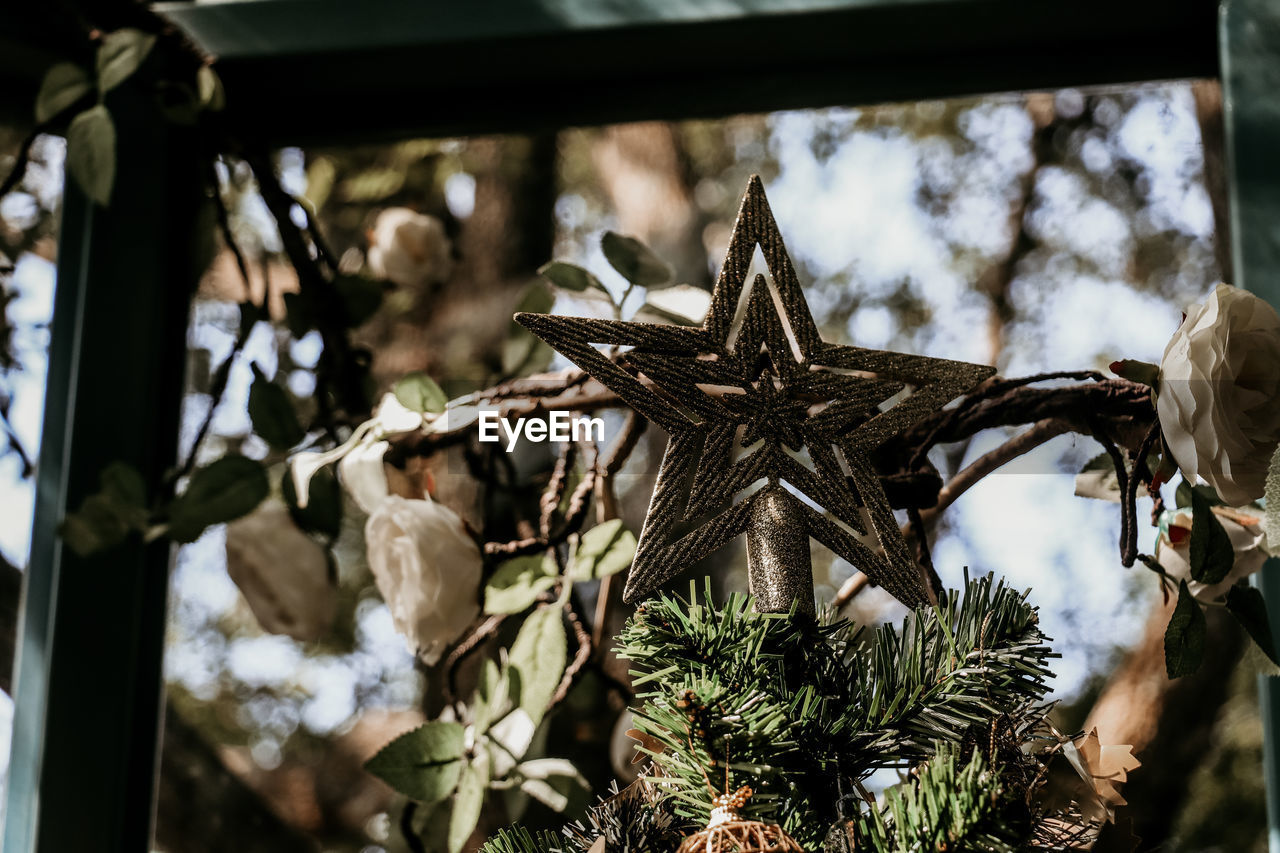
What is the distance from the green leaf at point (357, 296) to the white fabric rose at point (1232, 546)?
0.51 meters

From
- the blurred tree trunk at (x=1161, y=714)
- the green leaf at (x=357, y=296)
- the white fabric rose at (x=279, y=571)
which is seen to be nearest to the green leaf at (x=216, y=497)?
the white fabric rose at (x=279, y=571)

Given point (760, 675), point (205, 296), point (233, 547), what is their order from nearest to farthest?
point (760, 675), point (233, 547), point (205, 296)

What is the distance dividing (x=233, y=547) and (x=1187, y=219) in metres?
0.62

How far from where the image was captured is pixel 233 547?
1.74ft

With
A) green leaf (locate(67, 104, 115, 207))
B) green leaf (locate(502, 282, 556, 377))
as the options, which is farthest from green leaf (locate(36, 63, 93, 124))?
green leaf (locate(502, 282, 556, 377))

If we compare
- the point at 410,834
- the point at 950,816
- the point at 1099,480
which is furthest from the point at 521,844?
the point at 1099,480

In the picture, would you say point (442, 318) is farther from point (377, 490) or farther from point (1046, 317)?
point (1046, 317)

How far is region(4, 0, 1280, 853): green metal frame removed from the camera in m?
0.53

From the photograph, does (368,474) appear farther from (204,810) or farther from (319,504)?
(204,810)

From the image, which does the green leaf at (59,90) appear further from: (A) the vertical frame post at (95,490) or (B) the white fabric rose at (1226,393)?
(B) the white fabric rose at (1226,393)

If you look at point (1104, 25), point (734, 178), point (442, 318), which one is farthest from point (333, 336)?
point (1104, 25)

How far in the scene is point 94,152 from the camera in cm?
51

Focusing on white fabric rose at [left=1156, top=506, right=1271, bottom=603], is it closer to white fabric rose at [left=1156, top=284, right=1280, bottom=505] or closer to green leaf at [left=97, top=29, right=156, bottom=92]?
white fabric rose at [left=1156, top=284, right=1280, bottom=505]

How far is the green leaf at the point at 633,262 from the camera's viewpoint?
56cm
